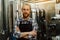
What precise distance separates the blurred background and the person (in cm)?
3

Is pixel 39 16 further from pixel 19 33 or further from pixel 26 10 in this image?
pixel 19 33

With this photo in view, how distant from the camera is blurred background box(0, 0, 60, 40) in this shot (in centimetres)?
239

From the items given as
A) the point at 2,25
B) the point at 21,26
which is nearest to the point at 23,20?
the point at 21,26

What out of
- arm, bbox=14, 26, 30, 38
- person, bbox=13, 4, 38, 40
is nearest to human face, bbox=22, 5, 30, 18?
person, bbox=13, 4, 38, 40

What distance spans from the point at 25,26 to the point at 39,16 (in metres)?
0.19

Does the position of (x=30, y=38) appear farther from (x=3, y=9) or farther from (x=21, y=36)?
(x=3, y=9)

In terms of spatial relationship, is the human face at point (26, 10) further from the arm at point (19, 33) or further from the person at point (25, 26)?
the arm at point (19, 33)

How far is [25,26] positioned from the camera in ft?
7.91

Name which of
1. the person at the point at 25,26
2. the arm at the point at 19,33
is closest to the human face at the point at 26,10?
the person at the point at 25,26

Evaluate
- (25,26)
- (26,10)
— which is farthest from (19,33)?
(26,10)

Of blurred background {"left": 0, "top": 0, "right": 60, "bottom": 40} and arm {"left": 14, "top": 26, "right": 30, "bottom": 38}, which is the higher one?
blurred background {"left": 0, "top": 0, "right": 60, "bottom": 40}

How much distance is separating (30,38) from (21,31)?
0.12m

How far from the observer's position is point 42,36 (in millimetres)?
2410

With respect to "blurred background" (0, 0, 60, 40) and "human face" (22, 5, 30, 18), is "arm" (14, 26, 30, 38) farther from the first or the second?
"human face" (22, 5, 30, 18)
